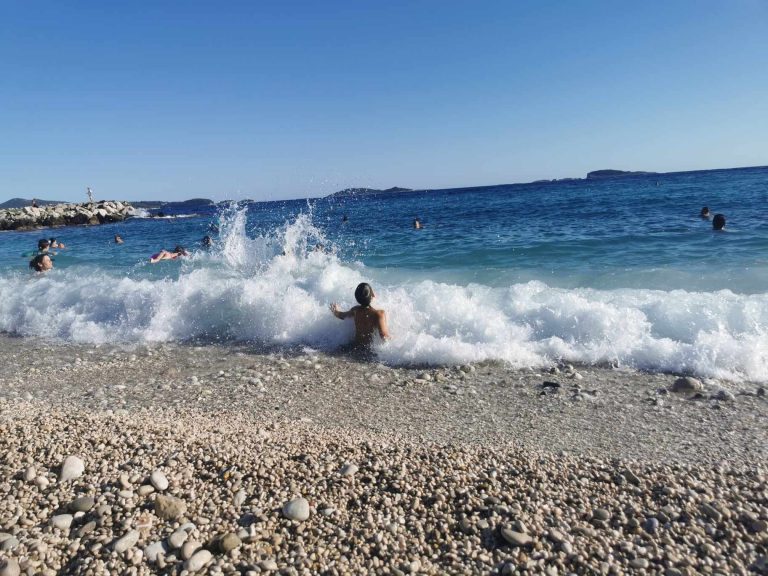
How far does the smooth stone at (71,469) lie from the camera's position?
3500mm

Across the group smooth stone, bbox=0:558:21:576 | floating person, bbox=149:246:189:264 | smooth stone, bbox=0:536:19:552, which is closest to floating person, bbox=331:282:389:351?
smooth stone, bbox=0:536:19:552

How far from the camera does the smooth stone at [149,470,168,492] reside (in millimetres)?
3375

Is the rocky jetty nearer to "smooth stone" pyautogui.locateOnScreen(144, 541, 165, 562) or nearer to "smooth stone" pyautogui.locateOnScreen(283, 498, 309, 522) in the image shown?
"smooth stone" pyautogui.locateOnScreen(144, 541, 165, 562)

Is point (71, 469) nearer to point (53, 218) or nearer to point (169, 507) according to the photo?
point (169, 507)

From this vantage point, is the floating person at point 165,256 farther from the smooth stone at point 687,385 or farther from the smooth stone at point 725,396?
the smooth stone at point 725,396

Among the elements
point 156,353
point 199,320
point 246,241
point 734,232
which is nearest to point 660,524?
point 156,353

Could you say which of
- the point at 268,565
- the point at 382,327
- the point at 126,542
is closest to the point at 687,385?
the point at 382,327

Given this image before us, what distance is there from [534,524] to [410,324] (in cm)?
504

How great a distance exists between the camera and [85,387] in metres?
6.09

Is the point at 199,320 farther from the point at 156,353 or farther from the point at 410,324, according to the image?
the point at 410,324

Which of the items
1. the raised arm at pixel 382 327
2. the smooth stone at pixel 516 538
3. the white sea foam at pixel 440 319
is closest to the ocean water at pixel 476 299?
the white sea foam at pixel 440 319

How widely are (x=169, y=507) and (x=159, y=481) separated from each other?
0.35m

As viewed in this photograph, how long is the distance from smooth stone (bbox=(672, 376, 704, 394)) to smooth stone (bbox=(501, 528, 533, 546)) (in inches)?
135

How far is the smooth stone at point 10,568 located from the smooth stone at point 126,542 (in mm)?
482
